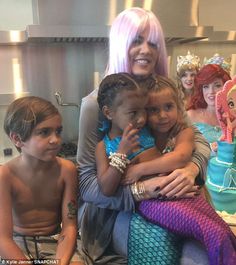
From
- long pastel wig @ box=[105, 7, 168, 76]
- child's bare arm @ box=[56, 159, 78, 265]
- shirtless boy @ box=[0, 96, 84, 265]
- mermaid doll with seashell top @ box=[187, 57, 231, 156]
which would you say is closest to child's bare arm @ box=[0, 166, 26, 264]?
shirtless boy @ box=[0, 96, 84, 265]

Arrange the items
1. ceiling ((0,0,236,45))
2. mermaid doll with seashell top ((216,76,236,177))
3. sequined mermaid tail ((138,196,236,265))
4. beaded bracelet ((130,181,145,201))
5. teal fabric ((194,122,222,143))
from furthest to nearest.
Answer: ceiling ((0,0,236,45)), teal fabric ((194,122,222,143)), mermaid doll with seashell top ((216,76,236,177)), beaded bracelet ((130,181,145,201)), sequined mermaid tail ((138,196,236,265))

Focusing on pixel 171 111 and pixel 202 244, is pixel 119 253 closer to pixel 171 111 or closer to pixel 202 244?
pixel 202 244

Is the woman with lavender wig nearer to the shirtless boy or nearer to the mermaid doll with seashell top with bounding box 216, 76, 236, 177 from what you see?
the shirtless boy

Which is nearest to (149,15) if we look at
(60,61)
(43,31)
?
(43,31)

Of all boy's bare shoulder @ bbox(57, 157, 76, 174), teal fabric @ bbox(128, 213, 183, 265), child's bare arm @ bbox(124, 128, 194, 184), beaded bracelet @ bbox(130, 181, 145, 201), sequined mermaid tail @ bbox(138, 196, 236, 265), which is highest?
child's bare arm @ bbox(124, 128, 194, 184)

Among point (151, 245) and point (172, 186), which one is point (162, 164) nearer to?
point (172, 186)

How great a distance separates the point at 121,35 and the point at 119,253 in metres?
0.68

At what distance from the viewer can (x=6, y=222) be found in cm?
87

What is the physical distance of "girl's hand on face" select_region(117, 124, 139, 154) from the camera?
87 centimetres

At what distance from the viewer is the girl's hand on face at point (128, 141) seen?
87 cm

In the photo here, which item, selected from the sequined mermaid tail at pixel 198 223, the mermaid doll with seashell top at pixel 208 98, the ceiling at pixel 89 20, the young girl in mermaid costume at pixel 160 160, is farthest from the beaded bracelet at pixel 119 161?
the ceiling at pixel 89 20

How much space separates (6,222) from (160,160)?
0.45 metres

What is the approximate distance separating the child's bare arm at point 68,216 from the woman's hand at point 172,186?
0.74 feet

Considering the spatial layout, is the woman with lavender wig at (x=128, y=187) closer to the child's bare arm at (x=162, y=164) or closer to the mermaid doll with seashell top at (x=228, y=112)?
the child's bare arm at (x=162, y=164)
